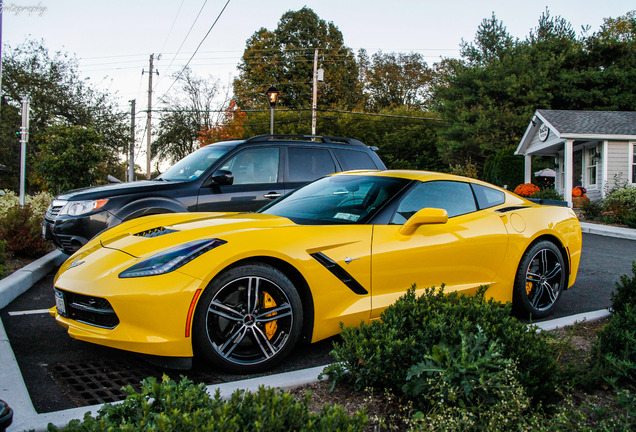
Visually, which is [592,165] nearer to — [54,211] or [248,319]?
[54,211]

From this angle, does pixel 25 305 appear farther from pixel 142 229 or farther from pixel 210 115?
pixel 210 115

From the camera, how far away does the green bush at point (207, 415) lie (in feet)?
5.58

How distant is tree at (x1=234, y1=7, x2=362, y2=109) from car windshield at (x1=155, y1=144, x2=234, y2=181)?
42655 mm

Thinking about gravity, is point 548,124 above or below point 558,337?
above

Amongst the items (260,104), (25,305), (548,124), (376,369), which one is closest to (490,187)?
(376,369)

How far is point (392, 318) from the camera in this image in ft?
9.61

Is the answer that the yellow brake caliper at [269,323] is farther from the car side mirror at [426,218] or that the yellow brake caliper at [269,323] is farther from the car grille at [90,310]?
the car side mirror at [426,218]

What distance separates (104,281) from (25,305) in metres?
2.63

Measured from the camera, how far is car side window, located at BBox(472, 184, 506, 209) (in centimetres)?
489

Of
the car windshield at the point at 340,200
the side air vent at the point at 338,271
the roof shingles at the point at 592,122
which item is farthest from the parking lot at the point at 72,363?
the roof shingles at the point at 592,122

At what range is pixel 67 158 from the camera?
564 inches

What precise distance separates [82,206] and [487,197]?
4.90 meters

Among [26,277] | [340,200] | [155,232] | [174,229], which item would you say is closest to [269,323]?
[174,229]

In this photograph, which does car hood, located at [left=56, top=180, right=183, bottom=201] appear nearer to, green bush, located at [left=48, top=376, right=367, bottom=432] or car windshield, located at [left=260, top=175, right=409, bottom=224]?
car windshield, located at [left=260, top=175, right=409, bottom=224]
